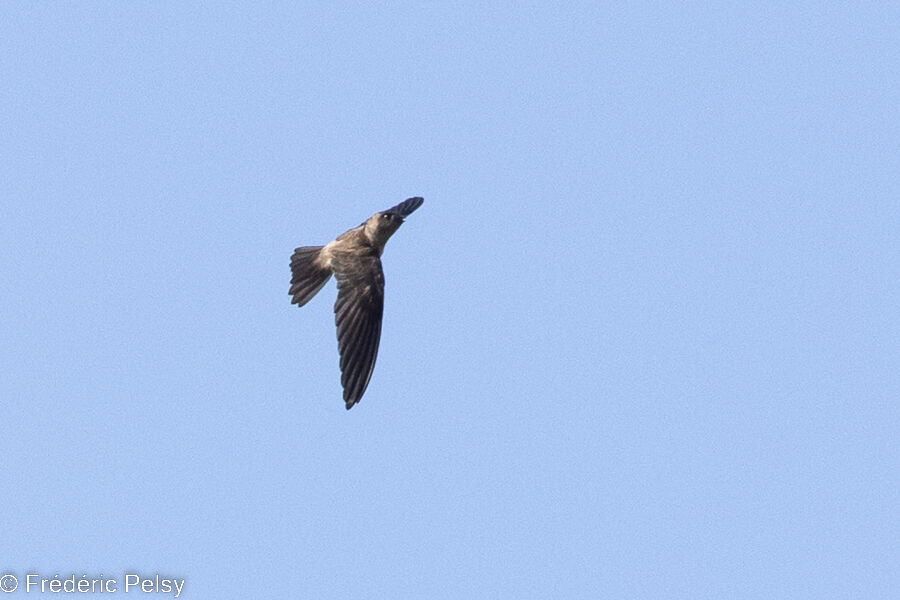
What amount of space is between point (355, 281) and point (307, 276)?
35.5 inches

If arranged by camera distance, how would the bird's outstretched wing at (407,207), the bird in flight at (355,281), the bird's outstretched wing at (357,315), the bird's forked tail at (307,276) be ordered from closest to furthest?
the bird's outstretched wing at (357,315), the bird in flight at (355,281), the bird's outstretched wing at (407,207), the bird's forked tail at (307,276)

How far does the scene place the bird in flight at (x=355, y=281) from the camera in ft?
59.2

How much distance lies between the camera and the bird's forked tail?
1944 cm

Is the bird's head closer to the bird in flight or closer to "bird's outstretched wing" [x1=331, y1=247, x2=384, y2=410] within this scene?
the bird in flight

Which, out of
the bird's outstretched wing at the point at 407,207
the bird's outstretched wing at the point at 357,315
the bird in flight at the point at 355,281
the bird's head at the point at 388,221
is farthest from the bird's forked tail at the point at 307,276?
the bird's outstretched wing at the point at 407,207

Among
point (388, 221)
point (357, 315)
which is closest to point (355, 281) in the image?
point (357, 315)

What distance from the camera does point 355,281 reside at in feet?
62.5

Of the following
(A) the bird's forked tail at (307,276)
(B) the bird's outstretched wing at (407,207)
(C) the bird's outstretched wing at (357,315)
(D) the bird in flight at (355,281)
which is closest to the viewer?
(C) the bird's outstretched wing at (357,315)

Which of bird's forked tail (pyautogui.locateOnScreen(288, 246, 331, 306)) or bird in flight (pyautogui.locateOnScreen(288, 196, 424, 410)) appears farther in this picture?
bird's forked tail (pyautogui.locateOnScreen(288, 246, 331, 306))

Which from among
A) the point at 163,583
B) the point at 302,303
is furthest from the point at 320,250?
the point at 163,583

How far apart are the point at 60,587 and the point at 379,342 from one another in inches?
221

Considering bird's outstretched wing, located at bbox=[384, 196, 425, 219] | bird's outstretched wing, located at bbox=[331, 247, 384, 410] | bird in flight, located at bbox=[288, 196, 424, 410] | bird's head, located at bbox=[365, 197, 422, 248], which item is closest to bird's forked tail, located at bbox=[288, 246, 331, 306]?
bird in flight, located at bbox=[288, 196, 424, 410]

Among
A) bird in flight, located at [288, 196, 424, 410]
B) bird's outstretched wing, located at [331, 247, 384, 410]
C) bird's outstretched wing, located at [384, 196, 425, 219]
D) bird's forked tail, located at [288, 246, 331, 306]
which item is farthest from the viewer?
bird's forked tail, located at [288, 246, 331, 306]

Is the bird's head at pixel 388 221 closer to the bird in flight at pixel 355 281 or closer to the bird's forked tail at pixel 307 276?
the bird in flight at pixel 355 281
